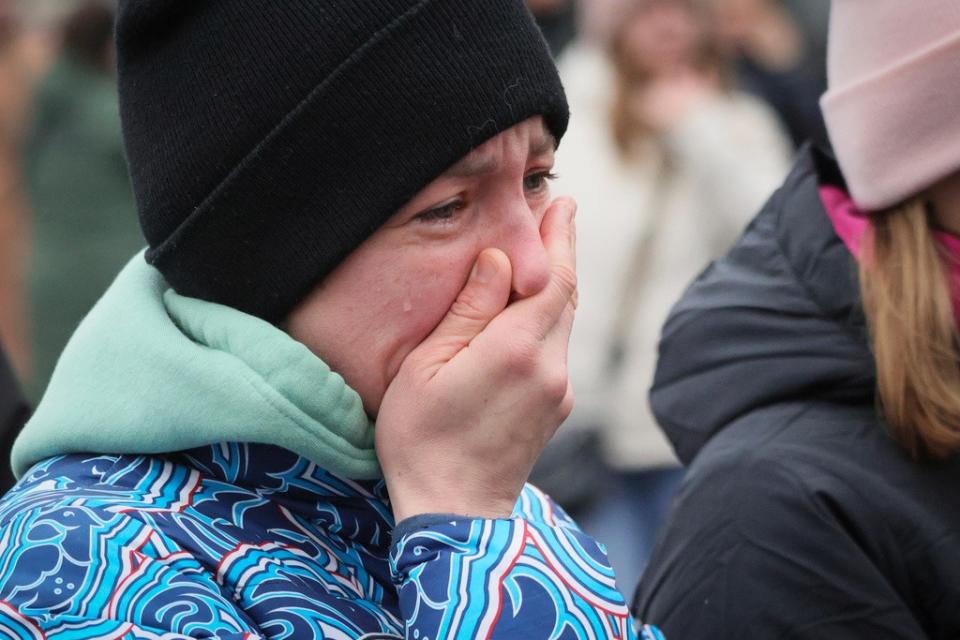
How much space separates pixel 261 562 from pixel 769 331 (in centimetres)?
96

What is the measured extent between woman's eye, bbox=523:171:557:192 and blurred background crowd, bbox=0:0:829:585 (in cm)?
191

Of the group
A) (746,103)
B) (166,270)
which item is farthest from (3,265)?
(166,270)

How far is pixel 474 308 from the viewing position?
1803mm

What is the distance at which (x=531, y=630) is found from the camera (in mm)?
1624

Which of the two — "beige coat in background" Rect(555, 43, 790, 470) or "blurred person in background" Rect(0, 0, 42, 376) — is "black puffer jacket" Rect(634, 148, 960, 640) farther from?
"blurred person in background" Rect(0, 0, 42, 376)

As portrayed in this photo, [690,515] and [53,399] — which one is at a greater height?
[53,399]

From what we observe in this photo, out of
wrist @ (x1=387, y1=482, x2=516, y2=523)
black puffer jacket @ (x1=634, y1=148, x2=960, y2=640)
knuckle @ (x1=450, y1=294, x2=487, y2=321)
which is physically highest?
knuckle @ (x1=450, y1=294, x2=487, y2=321)

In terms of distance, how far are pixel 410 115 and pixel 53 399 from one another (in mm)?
575

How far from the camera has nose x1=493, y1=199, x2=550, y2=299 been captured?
1831 millimetres

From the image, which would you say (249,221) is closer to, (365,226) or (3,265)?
(365,226)

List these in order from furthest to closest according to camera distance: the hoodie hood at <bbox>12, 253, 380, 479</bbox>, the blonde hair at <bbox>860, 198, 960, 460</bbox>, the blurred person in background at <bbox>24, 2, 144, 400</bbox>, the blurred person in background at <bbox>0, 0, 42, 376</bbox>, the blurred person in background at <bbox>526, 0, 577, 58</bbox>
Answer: the blurred person in background at <bbox>526, 0, 577, 58</bbox> < the blurred person in background at <bbox>0, 0, 42, 376</bbox> < the blurred person in background at <bbox>24, 2, 144, 400</bbox> < the blonde hair at <bbox>860, 198, 960, 460</bbox> < the hoodie hood at <bbox>12, 253, 380, 479</bbox>

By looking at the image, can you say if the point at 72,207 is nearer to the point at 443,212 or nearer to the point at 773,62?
the point at 773,62

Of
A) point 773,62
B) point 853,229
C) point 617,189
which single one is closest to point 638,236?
point 617,189

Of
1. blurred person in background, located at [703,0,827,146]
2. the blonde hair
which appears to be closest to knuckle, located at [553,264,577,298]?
the blonde hair
